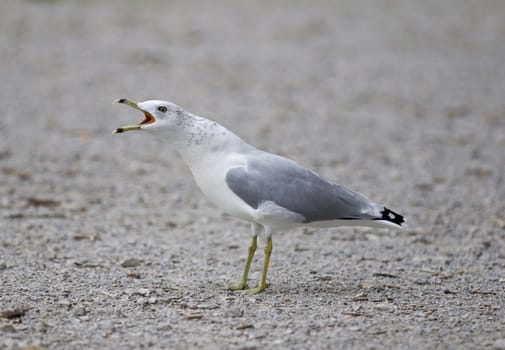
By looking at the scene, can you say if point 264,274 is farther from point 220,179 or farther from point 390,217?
point 390,217

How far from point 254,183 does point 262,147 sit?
4692 mm

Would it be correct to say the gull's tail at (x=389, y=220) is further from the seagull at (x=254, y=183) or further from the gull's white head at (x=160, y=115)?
the gull's white head at (x=160, y=115)

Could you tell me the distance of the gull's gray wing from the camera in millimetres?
4660

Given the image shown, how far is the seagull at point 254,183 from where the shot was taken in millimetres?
4672

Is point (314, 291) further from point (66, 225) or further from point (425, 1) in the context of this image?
point (425, 1)

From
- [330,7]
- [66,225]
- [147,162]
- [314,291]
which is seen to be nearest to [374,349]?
[314,291]

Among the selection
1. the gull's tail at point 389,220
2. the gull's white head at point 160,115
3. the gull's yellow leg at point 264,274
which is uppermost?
the gull's white head at point 160,115

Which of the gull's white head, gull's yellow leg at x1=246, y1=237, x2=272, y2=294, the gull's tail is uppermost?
the gull's white head

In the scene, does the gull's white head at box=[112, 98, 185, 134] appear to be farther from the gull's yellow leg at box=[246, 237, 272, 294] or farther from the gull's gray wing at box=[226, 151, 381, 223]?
the gull's yellow leg at box=[246, 237, 272, 294]

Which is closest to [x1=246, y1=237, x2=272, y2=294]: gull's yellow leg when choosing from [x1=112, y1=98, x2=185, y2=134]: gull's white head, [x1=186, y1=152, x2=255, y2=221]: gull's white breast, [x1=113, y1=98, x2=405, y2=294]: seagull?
[x1=113, y1=98, x2=405, y2=294]: seagull

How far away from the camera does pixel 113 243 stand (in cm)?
607

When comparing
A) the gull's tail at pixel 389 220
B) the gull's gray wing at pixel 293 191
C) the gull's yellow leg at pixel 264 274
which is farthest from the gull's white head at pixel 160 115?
the gull's tail at pixel 389 220

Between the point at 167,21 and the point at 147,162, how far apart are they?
311 inches

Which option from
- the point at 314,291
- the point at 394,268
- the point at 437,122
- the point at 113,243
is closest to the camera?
the point at 314,291
